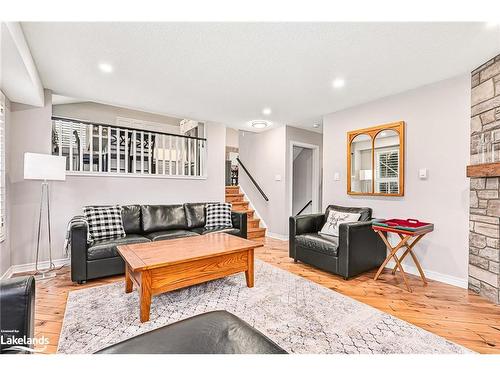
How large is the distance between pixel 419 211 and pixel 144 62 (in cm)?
367

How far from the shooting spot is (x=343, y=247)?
2.83m

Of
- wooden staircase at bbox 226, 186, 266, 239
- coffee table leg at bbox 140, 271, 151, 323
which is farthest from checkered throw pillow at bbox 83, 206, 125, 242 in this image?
wooden staircase at bbox 226, 186, 266, 239

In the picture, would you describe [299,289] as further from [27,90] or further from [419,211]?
[27,90]

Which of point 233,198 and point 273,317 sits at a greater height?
point 233,198

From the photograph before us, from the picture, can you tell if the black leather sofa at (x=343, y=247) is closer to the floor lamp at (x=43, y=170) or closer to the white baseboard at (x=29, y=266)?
the floor lamp at (x=43, y=170)

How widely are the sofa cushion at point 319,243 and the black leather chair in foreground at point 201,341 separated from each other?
6.73ft

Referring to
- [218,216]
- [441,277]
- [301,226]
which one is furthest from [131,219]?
[441,277]

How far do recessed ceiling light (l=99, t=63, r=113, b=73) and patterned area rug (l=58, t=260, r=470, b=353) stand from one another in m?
2.36

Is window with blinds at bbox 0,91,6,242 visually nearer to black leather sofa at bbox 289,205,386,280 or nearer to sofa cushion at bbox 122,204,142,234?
sofa cushion at bbox 122,204,142,234

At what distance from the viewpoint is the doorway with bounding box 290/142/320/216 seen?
5711 millimetres

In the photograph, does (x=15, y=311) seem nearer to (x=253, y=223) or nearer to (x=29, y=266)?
(x=29, y=266)

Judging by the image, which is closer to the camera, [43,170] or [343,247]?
[43,170]

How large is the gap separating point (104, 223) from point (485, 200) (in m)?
4.36

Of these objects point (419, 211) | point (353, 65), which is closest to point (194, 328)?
point (353, 65)
